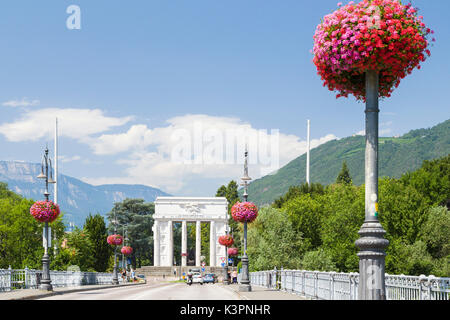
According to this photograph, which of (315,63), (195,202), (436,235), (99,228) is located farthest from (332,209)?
(315,63)

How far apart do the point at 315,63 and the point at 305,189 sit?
88429 millimetres

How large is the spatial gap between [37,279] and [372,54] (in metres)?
32.2

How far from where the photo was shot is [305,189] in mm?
99438

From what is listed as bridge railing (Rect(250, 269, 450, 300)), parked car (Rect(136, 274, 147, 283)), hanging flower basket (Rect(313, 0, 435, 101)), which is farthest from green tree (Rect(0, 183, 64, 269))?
hanging flower basket (Rect(313, 0, 435, 101))

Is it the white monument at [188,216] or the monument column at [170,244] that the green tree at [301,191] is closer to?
the white monument at [188,216]

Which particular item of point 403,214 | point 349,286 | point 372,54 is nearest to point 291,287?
point 349,286

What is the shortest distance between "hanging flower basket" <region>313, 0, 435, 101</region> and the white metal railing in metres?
24.9

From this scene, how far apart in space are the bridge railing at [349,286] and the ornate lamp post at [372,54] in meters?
4.10

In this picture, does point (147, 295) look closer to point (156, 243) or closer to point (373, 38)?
point (373, 38)

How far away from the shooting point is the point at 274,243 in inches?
2923

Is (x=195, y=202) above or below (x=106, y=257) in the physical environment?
above

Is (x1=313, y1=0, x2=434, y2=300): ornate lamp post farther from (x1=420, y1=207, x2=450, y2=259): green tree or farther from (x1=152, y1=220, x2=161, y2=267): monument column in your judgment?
(x1=152, y1=220, x2=161, y2=267): monument column

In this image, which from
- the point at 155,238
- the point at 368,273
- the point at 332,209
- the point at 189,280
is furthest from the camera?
the point at 155,238
